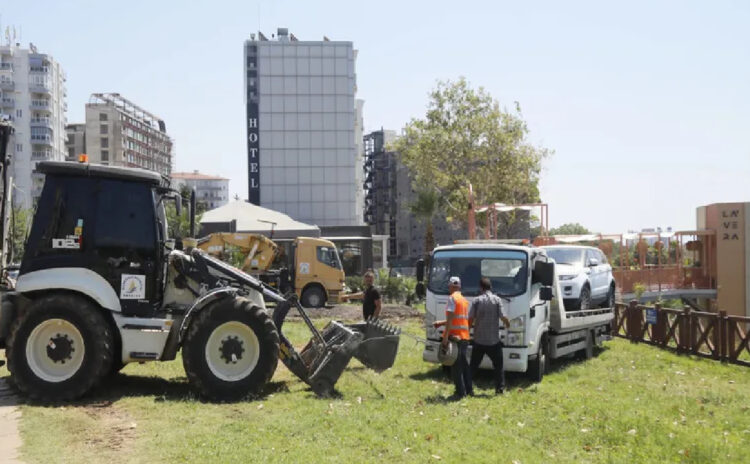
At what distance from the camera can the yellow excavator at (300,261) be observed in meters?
Answer: 29.9

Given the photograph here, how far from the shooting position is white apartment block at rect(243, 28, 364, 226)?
76.4 meters

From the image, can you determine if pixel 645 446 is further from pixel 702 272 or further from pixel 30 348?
pixel 702 272

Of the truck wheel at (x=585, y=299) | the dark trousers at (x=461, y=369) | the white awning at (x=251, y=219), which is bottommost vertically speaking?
the dark trousers at (x=461, y=369)

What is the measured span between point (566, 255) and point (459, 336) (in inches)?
293

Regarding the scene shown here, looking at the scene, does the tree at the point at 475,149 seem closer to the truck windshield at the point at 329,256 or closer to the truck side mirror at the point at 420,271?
the truck windshield at the point at 329,256

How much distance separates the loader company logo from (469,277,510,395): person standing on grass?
15.7 feet

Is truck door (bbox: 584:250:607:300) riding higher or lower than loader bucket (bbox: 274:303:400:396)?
higher

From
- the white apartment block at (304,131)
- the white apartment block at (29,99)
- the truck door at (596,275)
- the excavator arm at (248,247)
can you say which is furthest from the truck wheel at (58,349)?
the white apartment block at (29,99)

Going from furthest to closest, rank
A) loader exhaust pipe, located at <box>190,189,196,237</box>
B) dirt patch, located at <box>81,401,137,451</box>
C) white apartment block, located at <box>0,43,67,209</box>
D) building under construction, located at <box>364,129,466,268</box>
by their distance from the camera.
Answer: building under construction, located at <box>364,129,466,268</box>, white apartment block, located at <box>0,43,67,209</box>, loader exhaust pipe, located at <box>190,189,196,237</box>, dirt patch, located at <box>81,401,137,451</box>

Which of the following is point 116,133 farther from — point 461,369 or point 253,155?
point 461,369

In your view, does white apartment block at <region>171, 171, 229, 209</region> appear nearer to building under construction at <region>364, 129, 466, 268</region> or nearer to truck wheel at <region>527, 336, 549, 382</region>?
building under construction at <region>364, 129, 466, 268</region>

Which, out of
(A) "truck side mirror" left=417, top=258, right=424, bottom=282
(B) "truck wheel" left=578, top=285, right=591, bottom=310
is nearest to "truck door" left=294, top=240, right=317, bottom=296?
(B) "truck wheel" left=578, top=285, right=591, bottom=310

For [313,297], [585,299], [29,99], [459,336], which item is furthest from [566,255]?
[29,99]

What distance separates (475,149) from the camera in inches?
1695
